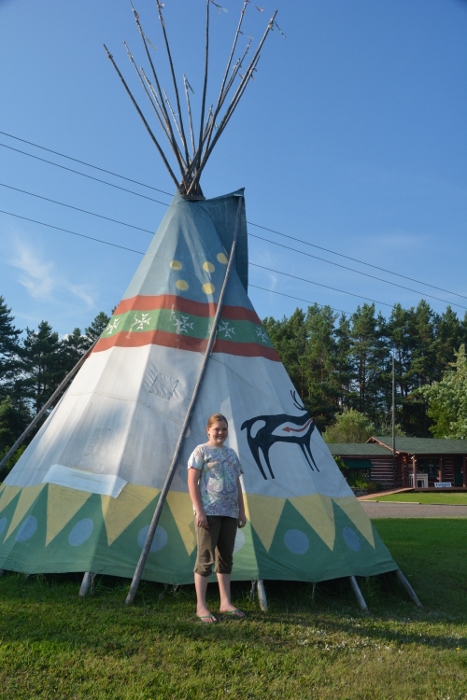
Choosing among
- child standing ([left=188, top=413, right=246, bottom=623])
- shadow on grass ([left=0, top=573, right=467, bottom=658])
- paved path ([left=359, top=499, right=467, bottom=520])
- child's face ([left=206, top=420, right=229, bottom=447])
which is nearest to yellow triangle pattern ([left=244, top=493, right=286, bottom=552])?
shadow on grass ([left=0, top=573, right=467, bottom=658])

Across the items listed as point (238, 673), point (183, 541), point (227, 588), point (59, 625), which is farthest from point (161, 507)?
point (238, 673)

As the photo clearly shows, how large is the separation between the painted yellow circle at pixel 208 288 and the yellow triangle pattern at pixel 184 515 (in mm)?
2487

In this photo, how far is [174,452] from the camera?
5711 millimetres

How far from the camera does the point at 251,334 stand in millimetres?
6914

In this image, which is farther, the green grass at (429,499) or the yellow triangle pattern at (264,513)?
the green grass at (429,499)

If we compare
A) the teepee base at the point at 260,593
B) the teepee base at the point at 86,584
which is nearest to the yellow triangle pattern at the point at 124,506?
the teepee base at the point at 86,584

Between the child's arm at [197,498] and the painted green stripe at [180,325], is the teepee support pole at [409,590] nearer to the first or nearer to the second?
the child's arm at [197,498]

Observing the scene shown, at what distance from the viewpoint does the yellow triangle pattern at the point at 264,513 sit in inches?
211

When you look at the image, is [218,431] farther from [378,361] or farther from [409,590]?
[378,361]

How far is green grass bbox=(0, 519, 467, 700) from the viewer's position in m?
3.41

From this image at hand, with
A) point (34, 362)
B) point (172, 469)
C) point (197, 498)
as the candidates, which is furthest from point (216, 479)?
point (34, 362)

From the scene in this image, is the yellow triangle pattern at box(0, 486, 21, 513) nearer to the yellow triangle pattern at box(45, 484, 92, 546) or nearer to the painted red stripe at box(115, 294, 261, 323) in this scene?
the yellow triangle pattern at box(45, 484, 92, 546)

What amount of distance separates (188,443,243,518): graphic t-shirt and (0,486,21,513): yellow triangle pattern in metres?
2.51

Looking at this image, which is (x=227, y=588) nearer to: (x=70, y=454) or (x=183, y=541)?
(x=183, y=541)
